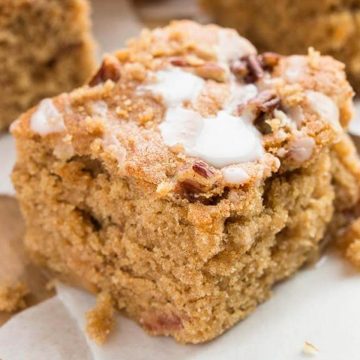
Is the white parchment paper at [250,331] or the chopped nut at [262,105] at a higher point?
the chopped nut at [262,105]

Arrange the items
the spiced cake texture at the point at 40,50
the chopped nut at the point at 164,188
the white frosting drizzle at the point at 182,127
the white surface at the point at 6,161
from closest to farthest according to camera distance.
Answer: the chopped nut at the point at 164,188 < the white frosting drizzle at the point at 182,127 < the white surface at the point at 6,161 < the spiced cake texture at the point at 40,50

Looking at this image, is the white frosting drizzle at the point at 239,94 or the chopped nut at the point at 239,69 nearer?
the white frosting drizzle at the point at 239,94

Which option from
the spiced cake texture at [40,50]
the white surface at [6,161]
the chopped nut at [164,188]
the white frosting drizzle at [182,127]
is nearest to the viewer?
the chopped nut at [164,188]

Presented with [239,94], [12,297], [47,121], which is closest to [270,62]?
[239,94]

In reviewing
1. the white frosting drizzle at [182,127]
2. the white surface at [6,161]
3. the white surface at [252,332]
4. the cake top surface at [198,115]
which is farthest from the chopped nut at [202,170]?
the white surface at [6,161]

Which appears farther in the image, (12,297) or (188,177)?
(12,297)

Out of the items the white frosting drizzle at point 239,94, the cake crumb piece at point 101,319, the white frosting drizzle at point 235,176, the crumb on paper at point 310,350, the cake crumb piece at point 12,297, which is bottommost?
the cake crumb piece at point 12,297

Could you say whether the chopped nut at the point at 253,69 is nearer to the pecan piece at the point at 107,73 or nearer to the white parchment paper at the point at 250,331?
the pecan piece at the point at 107,73

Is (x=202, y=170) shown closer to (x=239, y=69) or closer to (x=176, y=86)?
(x=176, y=86)
